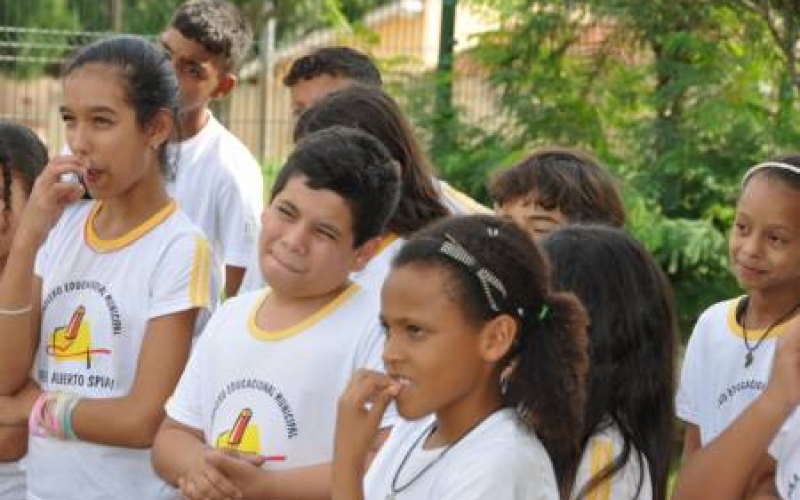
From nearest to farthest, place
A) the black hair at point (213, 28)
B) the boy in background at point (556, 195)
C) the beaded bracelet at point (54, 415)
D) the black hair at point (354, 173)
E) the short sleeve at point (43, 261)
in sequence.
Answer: the black hair at point (354, 173), the beaded bracelet at point (54, 415), the short sleeve at point (43, 261), the boy in background at point (556, 195), the black hair at point (213, 28)

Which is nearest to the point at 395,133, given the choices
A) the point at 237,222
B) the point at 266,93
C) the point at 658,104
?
the point at 237,222

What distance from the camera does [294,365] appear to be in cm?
372

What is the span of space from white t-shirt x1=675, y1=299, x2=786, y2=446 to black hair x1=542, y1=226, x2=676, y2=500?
466 millimetres

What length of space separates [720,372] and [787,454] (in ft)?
1.34

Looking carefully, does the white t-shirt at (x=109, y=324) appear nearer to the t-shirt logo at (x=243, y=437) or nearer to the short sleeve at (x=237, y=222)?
the t-shirt logo at (x=243, y=437)

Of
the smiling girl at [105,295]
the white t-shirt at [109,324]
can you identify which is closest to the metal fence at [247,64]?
the smiling girl at [105,295]

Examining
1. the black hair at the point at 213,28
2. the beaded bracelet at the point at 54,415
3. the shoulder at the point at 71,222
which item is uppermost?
the black hair at the point at 213,28

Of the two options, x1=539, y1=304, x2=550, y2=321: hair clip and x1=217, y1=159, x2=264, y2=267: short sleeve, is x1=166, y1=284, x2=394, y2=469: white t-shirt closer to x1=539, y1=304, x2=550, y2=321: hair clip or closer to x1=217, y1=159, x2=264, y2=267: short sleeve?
x1=539, y1=304, x2=550, y2=321: hair clip

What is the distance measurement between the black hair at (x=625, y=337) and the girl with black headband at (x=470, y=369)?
263mm

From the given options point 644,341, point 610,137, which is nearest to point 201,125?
point 644,341

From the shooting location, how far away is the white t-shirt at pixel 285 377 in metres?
3.71

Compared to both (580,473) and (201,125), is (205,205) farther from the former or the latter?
(580,473)

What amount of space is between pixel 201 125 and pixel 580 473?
2.80 m

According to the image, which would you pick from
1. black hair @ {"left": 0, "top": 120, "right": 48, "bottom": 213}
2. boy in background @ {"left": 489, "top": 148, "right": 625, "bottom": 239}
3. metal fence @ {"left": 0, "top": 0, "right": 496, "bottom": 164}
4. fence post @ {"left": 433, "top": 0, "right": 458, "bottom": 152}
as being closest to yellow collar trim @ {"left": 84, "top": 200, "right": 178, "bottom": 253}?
black hair @ {"left": 0, "top": 120, "right": 48, "bottom": 213}
